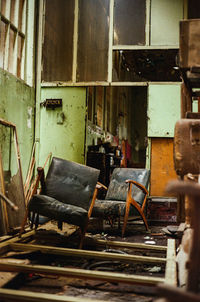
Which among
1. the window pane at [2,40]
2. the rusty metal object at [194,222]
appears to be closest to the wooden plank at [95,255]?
the rusty metal object at [194,222]

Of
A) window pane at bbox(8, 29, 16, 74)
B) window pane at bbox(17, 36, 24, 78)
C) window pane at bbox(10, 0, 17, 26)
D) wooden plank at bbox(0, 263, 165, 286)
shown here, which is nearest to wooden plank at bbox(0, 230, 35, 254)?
wooden plank at bbox(0, 263, 165, 286)

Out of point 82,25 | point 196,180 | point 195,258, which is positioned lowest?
point 195,258

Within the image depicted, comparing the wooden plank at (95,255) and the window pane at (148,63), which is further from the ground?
the window pane at (148,63)

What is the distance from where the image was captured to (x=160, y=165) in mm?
6430

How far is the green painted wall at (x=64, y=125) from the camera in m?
6.43

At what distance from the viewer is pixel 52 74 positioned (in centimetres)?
658

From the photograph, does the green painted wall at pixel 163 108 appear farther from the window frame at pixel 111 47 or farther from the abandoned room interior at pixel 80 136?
the window frame at pixel 111 47

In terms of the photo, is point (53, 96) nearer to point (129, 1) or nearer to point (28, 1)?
point (28, 1)

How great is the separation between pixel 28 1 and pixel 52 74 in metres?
1.35

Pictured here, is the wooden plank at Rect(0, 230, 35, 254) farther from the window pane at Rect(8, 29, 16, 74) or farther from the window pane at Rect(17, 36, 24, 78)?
the window pane at Rect(17, 36, 24, 78)

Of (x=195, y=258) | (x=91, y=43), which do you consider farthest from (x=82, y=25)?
(x=195, y=258)

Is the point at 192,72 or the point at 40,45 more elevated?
the point at 40,45

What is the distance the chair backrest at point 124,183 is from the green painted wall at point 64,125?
1.02m

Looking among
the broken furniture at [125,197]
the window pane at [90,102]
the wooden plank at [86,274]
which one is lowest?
the wooden plank at [86,274]
